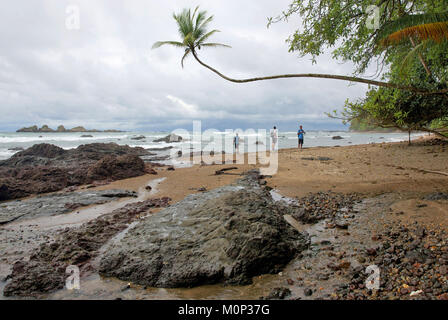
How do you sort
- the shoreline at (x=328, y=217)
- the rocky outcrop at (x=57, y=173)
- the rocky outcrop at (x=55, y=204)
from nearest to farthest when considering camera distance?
the shoreline at (x=328, y=217)
the rocky outcrop at (x=55, y=204)
the rocky outcrop at (x=57, y=173)

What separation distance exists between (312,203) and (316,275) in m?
3.31

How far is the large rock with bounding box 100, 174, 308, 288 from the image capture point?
11.4 ft

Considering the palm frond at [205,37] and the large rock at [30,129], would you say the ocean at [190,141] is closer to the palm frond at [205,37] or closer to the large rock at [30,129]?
the palm frond at [205,37]

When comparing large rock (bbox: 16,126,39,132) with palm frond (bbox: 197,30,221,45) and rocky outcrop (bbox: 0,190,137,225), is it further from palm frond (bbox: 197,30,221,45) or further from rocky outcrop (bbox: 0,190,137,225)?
palm frond (bbox: 197,30,221,45)

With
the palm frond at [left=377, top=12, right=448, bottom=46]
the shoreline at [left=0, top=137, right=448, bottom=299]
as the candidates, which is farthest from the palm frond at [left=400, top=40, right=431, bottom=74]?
the shoreline at [left=0, top=137, right=448, bottom=299]

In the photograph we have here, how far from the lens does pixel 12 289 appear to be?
132 inches

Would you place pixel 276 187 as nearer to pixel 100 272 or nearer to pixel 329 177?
pixel 329 177

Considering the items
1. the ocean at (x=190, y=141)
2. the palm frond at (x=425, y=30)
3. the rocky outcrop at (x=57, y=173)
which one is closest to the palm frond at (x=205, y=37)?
the palm frond at (x=425, y=30)

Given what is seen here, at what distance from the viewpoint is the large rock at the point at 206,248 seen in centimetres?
349

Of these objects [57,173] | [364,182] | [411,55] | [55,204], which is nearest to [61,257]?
[55,204]

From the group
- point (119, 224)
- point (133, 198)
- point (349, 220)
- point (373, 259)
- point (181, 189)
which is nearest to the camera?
point (373, 259)

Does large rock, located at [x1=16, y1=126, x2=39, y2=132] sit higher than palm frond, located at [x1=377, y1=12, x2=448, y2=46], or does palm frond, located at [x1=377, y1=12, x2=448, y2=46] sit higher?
large rock, located at [x1=16, y1=126, x2=39, y2=132]

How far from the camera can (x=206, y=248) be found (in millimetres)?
3809
